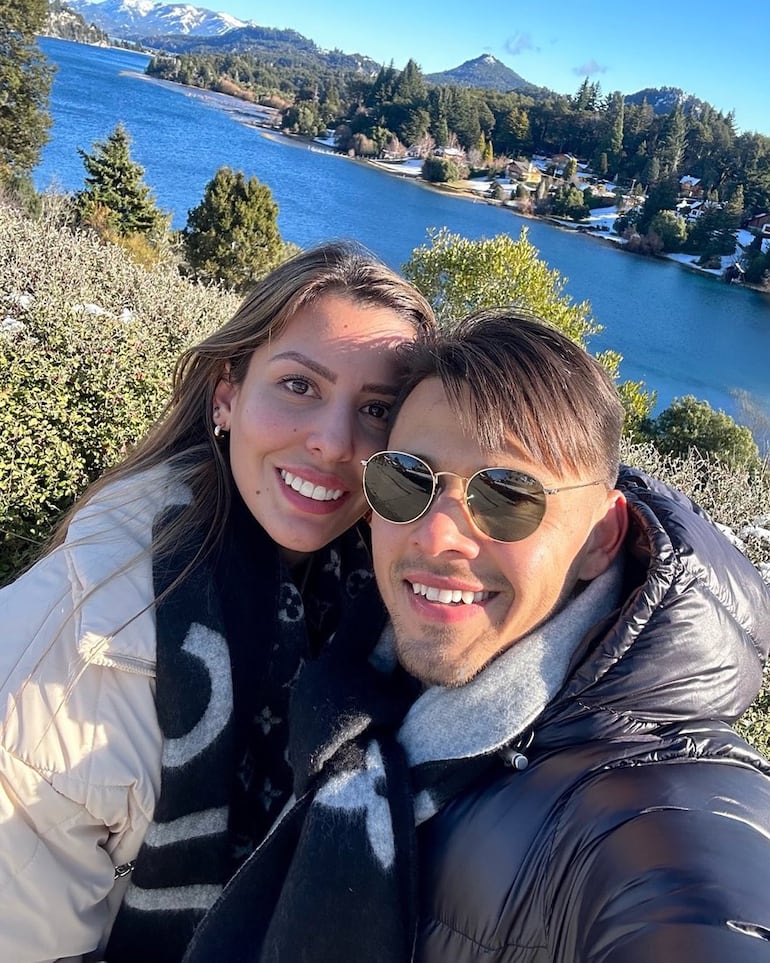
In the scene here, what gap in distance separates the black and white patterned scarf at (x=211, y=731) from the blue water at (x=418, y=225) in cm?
2382

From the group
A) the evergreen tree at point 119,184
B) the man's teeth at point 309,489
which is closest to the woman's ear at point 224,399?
the man's teeth at point 309,489

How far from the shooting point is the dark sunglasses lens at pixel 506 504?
1109 millimetres

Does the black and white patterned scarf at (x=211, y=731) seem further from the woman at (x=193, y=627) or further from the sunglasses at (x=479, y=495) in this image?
the sunglasses at (x=479, y=495)

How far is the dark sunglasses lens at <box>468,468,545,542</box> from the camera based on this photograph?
1109 millimetres

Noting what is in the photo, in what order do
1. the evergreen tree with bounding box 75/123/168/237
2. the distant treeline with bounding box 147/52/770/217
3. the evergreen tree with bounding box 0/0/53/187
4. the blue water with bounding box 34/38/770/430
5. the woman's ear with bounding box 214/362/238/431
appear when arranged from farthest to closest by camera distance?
1. the distant treeline with bounding box 147/52/770/217
2. the blue water with bounding box 34/38/770/430
3. the evergreen tree with bounding box 0/0/53/187
4. the evergreen tree with bounding box 75/123/168/237
5. the woman's ear with bounding box 214/362/238/431

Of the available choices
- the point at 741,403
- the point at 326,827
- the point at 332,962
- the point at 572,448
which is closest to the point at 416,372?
the point at 572,448

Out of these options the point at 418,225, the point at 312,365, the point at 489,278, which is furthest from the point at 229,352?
the point at 418,225

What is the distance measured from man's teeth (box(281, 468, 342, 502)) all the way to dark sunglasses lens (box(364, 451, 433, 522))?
0.21m

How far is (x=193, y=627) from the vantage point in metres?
1.31

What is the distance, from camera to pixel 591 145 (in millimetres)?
74562

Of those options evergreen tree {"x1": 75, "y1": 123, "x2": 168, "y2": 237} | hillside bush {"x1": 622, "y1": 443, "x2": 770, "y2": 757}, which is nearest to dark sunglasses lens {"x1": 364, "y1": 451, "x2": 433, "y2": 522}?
hillside bush {"x1": 622, "y1": 443, "x2": 770, "y2": 757}

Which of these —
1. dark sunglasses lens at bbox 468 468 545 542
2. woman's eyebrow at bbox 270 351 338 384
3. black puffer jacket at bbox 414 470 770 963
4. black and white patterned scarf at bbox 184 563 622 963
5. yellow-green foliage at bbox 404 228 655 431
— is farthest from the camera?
yellow-green foliage at bbox 404 228 655 431

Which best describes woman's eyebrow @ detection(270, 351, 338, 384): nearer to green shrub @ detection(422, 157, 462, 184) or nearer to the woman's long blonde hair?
the woman's long blonde hair

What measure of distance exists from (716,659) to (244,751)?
91 cm
